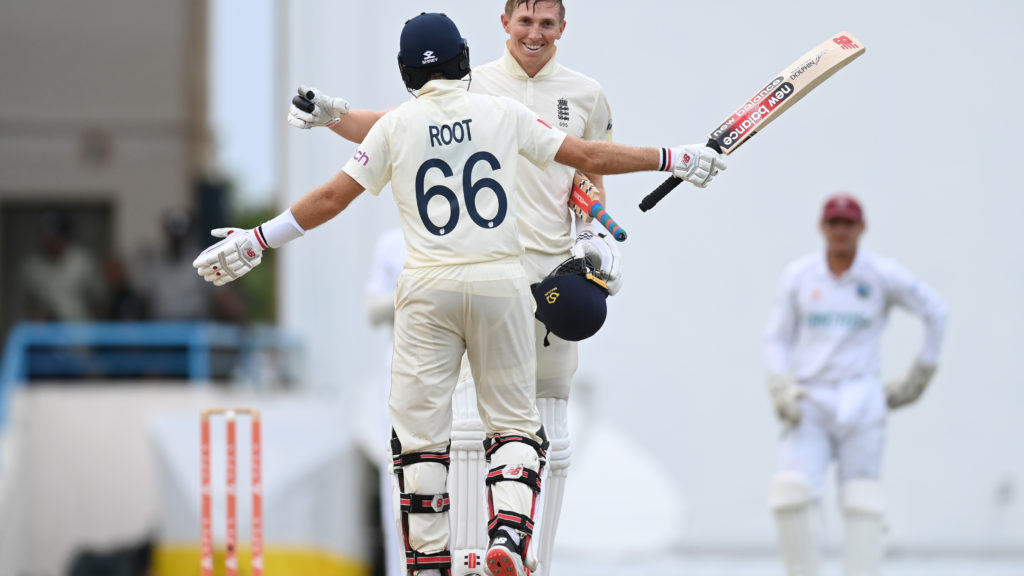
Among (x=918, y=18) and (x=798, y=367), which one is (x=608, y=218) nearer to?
(x=798, y=367)

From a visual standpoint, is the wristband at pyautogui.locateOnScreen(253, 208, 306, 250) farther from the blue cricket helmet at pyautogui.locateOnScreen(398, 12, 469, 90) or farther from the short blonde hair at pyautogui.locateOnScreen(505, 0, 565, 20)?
the short blonde hair at pyautogui.locateOnScreen(505, 0, 565, 20)

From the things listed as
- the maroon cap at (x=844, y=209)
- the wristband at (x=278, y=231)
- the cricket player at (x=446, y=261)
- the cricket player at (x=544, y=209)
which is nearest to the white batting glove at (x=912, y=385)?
the maroon cap at (x=844, y=209)

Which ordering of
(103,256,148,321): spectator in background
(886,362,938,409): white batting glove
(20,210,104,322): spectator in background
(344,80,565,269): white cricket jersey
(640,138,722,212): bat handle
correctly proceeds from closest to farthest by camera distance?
(344,80,565,269): white cricket jersey, (640,138,722,212): bat handle, (886,362,938,409): white batting glove, (103,256,148,321): spectator in background, (20,210,104,322): spectator in background

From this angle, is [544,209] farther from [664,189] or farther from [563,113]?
[664,189]

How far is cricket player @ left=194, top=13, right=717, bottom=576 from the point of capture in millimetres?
4520

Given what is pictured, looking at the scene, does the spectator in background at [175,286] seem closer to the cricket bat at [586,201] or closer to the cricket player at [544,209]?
the cricket player at [544,209]

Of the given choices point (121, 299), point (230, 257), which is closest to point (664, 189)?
point (230, 257)

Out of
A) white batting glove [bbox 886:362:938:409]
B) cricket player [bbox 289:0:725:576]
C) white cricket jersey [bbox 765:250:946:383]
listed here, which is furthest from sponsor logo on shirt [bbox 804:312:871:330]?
cricket player [bbox 289:0:725:576]

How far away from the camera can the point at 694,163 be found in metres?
4.67

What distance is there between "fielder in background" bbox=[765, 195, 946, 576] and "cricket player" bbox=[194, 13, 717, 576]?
269 cm

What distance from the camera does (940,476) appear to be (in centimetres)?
1052

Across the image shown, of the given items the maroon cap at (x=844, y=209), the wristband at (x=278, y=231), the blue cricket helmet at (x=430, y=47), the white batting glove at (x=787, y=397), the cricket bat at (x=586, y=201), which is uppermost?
the blue cricket helmet at (x=430, y=47)

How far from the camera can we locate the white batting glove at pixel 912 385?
23.9 feet

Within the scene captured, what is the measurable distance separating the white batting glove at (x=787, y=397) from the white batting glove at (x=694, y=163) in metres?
2.57
